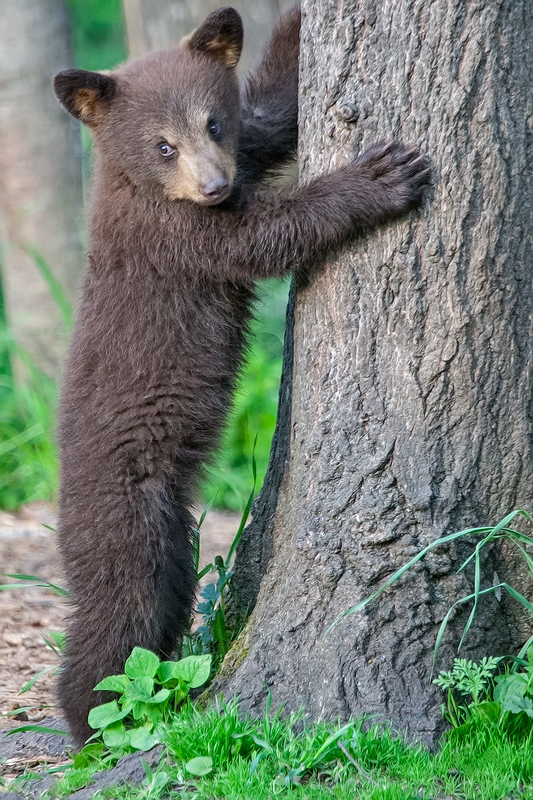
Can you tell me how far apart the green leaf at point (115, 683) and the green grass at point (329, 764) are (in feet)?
1.28

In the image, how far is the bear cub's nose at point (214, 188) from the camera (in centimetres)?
362

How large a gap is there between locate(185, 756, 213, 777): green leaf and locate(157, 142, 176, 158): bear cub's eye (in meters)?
2.42

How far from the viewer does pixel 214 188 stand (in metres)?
3.62

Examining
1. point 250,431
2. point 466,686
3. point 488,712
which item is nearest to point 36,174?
point 250,431

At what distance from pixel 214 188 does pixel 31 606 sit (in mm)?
3301

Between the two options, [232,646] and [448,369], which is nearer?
[448,369]

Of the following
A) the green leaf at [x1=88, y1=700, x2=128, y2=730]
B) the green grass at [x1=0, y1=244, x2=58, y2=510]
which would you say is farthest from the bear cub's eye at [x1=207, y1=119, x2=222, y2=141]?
the green grass at [x1=0, y1=244, x2=58, y2=510]

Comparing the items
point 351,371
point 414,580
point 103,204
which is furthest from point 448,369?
point 103,204

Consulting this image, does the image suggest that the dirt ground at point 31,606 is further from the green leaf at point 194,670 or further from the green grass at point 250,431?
the green leaf at point 194,670

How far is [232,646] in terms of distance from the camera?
380cm

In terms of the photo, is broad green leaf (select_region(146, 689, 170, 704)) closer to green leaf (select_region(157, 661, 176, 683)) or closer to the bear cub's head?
green leaf (select_region(157, 661, 176, 683))

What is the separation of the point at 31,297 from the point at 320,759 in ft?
19.8

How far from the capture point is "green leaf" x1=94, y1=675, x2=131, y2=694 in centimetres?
358

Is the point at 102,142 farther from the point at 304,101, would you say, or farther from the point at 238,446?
the point at 238,446
